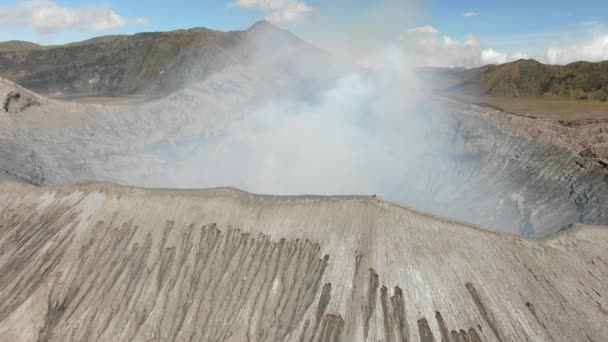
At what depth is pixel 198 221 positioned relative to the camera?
1699 inches

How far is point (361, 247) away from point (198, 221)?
50.6 ft

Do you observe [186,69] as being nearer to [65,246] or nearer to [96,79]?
[96,79]

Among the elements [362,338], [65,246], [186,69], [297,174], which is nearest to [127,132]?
[297,174]

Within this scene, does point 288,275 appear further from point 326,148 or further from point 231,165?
point 326,148

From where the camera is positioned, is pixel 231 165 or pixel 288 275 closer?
pixel 288 275

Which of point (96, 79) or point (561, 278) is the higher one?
point (96, 79)

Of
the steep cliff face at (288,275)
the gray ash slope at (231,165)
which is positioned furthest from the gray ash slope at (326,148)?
the steep cliff face at (288,275)

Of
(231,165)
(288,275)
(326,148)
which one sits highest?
(326,148)

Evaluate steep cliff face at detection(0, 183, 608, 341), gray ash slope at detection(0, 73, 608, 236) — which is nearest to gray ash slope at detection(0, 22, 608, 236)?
gray ash slope at detection(0, 73, 608, 236)

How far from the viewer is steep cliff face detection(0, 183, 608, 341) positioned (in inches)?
1393

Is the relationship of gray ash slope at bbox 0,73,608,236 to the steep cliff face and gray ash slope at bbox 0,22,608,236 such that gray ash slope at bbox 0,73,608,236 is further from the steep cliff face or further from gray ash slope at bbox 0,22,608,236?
the steep cliff face

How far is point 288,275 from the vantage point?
39375mm

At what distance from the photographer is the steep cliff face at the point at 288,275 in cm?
3538

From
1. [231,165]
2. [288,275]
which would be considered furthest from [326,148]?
[288,275]
